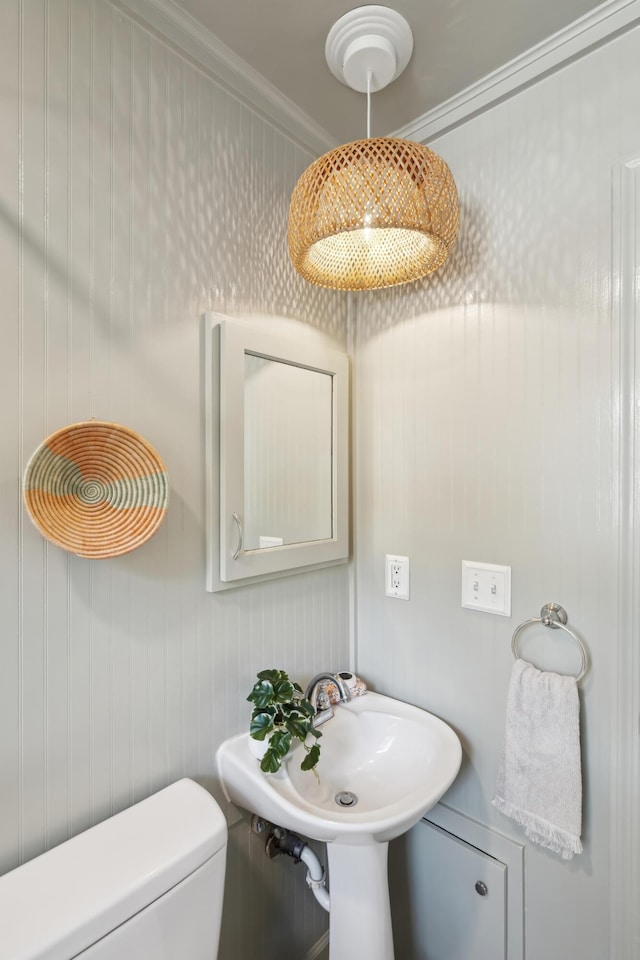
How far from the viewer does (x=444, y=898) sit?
134 centimetres

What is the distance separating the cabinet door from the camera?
1.23 metres

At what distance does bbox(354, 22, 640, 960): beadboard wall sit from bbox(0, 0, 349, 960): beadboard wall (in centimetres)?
46

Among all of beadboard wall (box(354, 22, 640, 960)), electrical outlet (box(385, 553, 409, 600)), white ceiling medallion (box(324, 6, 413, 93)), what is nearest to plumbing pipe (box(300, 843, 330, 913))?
beadboard wall (box(354, 22, 640, 960))

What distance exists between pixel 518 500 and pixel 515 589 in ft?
0.76

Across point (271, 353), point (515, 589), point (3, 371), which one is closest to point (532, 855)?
point (515, 589)

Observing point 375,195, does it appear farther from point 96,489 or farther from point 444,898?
point 444,898

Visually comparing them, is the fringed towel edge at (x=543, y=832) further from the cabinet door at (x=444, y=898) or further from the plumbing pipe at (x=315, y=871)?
the plumbing pipe at (x=315, y=871)

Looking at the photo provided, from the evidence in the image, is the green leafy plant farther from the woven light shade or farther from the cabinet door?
the woven light shade

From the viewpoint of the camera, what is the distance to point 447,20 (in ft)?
3.42

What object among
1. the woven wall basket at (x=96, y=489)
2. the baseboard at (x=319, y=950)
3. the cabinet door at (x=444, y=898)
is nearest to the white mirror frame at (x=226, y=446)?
the woven wall basket at (x=96, y=489)

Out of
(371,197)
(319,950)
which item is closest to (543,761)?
(319,950)

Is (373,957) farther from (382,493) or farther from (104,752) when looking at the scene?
(382,493)

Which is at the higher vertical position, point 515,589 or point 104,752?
point 515,589

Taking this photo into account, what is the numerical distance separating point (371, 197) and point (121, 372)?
2.03 ft
